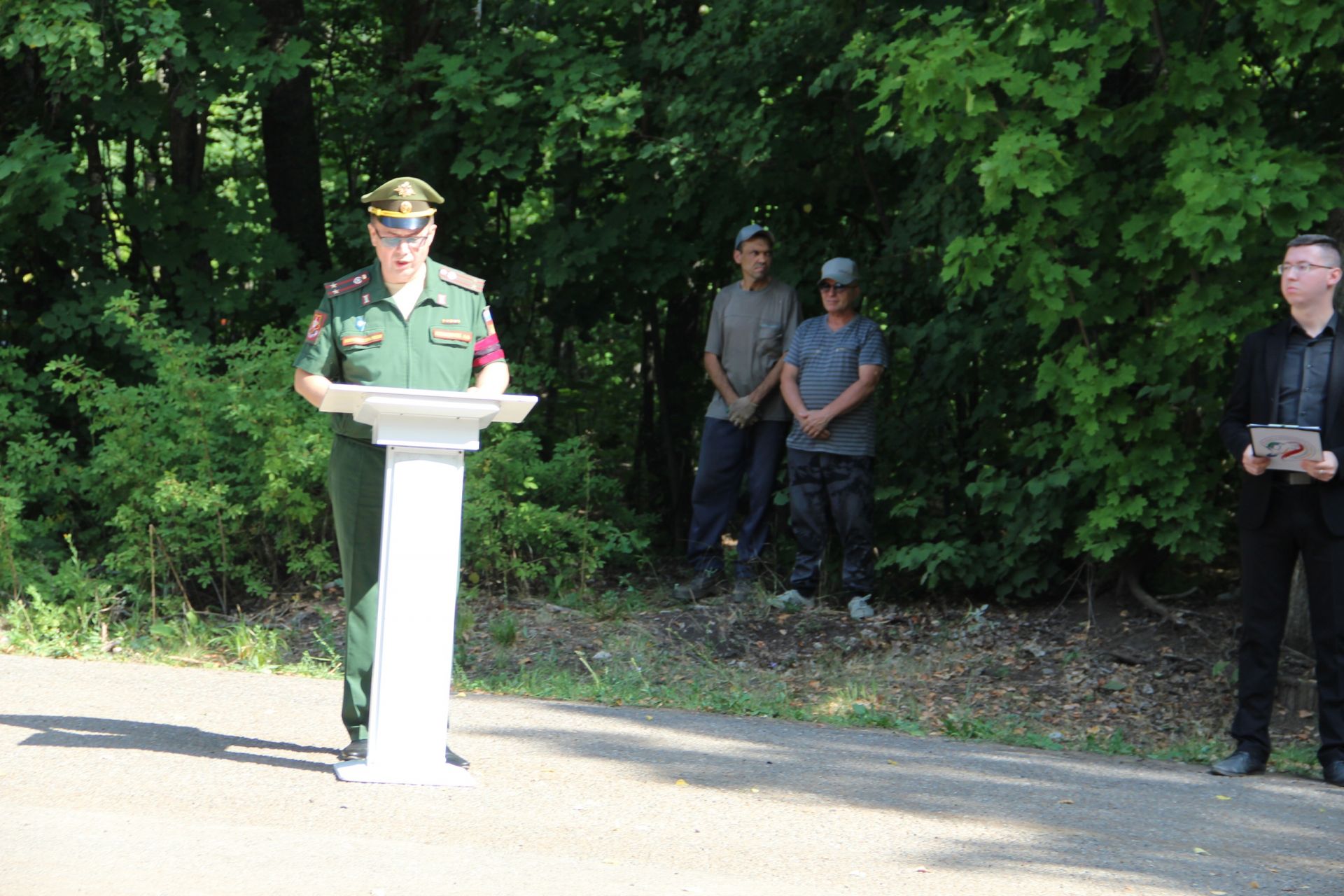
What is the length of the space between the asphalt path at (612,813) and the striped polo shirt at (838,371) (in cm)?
306

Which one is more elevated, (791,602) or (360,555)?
(360,555)

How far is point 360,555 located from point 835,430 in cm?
459

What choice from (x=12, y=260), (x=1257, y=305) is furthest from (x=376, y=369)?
(x=12, y=260)

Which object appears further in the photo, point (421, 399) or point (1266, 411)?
point (1266, 411)

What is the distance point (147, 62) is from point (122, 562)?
11.6 feet

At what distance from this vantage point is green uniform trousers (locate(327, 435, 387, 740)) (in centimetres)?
517

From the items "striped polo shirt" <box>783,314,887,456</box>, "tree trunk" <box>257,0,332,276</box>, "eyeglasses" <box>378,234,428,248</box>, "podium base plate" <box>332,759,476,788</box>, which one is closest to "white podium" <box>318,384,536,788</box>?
"podium base plate" <box>332,759,476,788</box>

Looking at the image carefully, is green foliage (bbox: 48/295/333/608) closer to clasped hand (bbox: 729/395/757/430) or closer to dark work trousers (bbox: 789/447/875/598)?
clasped hand (bbox: 729/395/757/430)

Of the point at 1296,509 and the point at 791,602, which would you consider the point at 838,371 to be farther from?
the point at 1296,509

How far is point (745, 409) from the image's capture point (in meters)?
9.55

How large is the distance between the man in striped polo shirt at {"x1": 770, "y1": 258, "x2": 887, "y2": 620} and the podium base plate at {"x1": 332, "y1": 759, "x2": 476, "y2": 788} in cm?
431

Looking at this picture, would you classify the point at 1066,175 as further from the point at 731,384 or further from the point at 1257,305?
the point at 731,384

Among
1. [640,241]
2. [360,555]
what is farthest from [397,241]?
[640,241]

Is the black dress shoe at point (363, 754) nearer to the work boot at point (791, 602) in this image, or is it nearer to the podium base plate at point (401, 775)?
the podium base plate at point (401, 775)
